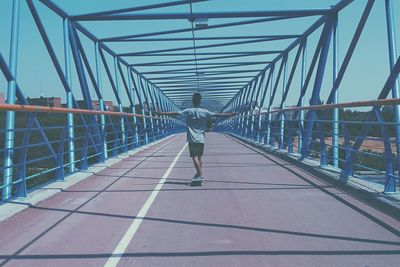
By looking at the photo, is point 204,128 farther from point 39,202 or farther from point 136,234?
point 136,234

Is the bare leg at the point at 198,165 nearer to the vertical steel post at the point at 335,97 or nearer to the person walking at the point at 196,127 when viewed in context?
the person walking at the point at 196,127

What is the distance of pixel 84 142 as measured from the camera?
38.2ft

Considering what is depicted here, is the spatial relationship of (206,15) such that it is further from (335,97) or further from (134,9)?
(335,97)

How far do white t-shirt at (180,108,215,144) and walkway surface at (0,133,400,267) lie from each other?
997 mm

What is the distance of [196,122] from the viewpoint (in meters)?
10.2

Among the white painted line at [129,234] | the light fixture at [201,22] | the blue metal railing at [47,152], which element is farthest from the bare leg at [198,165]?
the light fixture at [201,22]

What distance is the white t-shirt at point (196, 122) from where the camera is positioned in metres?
10.1

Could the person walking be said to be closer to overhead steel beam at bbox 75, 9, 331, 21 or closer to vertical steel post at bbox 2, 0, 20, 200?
vertical steel post at bbox 2, 0, 20, 200

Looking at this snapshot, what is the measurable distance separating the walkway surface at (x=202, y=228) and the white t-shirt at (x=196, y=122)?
100cm

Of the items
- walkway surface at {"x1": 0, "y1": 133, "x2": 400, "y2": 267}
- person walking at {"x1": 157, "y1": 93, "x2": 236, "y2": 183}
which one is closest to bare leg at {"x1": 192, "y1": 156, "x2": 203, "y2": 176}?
person walking at {"x1": 157, "y1": 93, "x2": 236, "y2": 183}

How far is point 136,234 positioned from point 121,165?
27.0 ft

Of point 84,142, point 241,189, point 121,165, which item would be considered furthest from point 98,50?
point 241,189

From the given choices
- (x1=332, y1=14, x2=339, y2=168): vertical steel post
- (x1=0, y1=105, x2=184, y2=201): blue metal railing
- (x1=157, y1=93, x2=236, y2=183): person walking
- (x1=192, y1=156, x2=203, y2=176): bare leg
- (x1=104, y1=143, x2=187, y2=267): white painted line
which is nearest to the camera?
(x1=104, y1=143, x2=187, y2=267): white painted line

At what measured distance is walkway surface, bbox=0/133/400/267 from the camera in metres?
4.93
